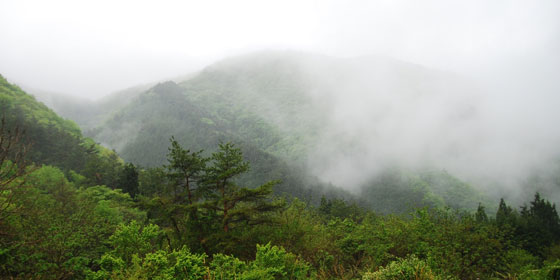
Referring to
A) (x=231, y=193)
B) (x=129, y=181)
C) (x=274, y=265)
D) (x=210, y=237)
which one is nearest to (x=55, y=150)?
(x=129, y=181)

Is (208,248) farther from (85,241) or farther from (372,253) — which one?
(372,253)

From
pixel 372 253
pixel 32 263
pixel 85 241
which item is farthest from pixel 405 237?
pixel 32 263

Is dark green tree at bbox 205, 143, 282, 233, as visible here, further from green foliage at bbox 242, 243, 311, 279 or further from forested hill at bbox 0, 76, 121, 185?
forested hill at bbox 0, 76, 121, 185

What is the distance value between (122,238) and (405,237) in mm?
20919

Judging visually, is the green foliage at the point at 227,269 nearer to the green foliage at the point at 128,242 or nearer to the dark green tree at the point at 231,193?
the green foliage at the point at 128,242

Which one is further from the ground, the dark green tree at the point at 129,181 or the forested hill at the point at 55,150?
the forested hill at the point at 55,150

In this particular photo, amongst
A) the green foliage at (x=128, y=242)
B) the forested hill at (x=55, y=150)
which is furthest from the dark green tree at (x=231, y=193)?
the forested hill at (x=55, y=150)

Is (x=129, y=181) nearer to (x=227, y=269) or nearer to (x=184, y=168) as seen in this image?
(x=184, y=168)

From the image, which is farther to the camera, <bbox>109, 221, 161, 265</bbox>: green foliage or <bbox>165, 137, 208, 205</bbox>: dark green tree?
<bbox>165, 137, 208, 205</bbox>: dark green tree

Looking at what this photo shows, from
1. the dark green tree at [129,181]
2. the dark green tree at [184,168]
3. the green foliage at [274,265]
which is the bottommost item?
the dark green tree at [129,181]

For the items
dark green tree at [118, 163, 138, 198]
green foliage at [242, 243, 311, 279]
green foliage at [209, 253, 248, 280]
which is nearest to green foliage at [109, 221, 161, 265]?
green foliage at [209, 253, 248, 280]

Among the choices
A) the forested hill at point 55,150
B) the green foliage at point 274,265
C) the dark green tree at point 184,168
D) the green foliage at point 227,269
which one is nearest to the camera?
the green foliage at point 227,269

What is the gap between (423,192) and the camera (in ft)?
619

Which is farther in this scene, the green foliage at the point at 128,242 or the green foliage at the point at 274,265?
the green foliage at the point at 128,242
